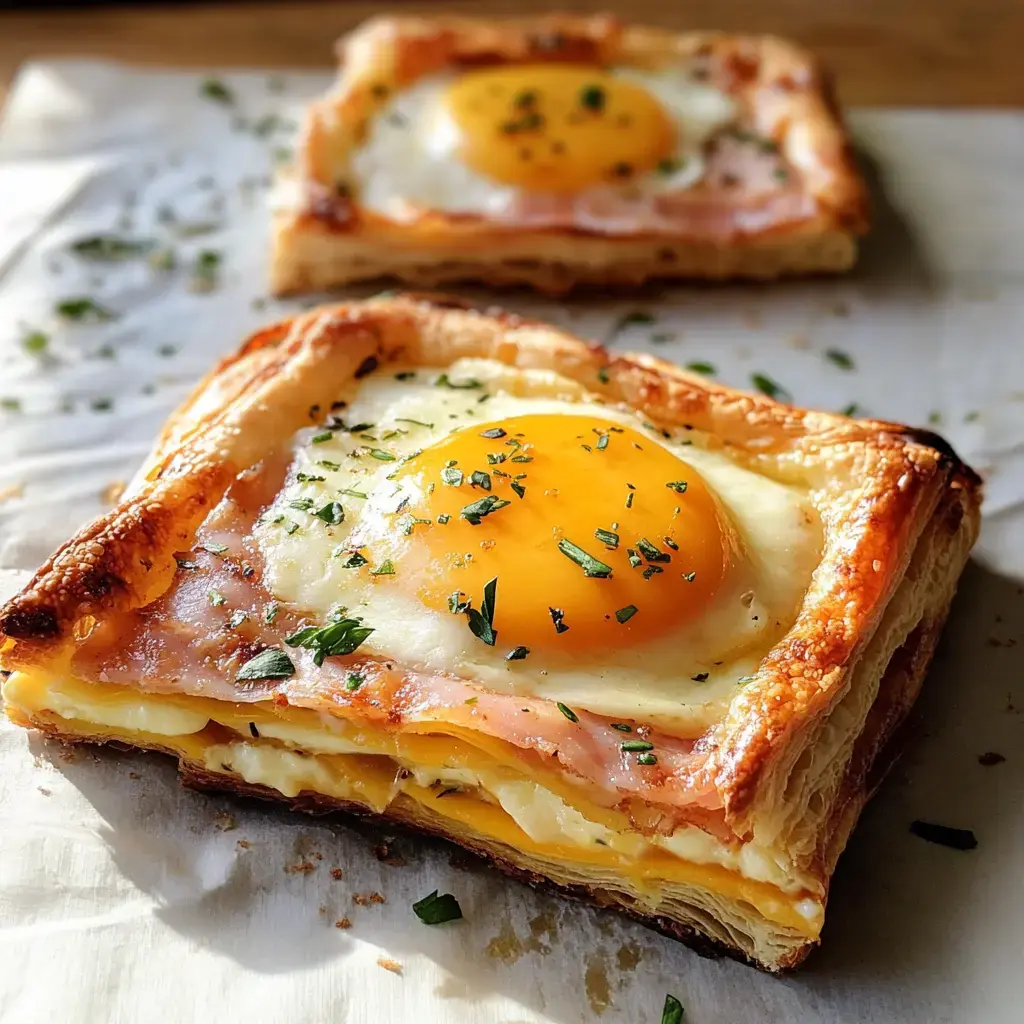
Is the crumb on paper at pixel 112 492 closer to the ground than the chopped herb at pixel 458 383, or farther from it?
closer to the ground

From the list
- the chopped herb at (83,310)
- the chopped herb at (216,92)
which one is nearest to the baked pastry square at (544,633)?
the chopped herb at (83,310)

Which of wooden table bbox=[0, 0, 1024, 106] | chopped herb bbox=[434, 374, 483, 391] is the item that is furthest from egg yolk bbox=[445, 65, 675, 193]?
chopped herb bbox=[434, 374, 483, 391]

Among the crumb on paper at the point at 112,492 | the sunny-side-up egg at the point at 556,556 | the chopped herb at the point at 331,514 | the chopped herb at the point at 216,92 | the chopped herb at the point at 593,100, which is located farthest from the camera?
the chopped herb at the point at 216,92

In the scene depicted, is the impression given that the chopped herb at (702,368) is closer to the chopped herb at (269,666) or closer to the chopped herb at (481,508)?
the chopped herb at (481,508)

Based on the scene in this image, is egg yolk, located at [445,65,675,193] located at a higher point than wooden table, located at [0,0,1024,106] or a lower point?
higher

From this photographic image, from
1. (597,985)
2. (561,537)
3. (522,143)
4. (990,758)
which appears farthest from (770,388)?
(597,985)

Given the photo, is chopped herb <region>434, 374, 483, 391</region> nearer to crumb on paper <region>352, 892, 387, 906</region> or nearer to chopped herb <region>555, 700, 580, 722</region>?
chopped herb <region>555, 700, 580, 722</region>

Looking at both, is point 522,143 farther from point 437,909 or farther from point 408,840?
point 437,909
